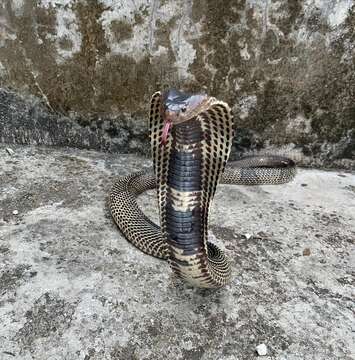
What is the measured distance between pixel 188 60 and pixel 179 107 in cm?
188

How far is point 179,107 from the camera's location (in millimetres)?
1641

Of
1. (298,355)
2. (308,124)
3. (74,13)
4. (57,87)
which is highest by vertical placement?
(74,13)

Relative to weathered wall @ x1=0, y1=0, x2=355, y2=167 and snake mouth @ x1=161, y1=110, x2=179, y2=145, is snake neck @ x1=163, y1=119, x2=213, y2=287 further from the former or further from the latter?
weathered wall @ x1=0, y1=0, x2=355, y2=167

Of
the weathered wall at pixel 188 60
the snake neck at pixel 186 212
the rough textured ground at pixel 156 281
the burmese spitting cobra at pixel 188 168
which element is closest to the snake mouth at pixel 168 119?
the burmese spitting cobra at pixel 188 168

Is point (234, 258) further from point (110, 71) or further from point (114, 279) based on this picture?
point (110, 71)

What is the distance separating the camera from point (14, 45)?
11.1 ft

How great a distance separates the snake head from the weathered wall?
183 cm

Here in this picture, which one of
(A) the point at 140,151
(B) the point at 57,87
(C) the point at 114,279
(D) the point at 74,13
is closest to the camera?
(C) the point at 114,279

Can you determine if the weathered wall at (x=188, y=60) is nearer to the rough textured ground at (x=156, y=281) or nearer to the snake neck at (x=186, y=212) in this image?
the rough textured ground at (x=156, y=281)

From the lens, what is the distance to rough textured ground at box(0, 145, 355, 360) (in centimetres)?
200

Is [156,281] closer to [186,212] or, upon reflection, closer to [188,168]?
[186,212]

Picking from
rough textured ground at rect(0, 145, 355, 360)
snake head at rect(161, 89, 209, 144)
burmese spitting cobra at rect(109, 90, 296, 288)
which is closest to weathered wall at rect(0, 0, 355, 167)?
rough textured ground at rect(0, 145, 355, 360)

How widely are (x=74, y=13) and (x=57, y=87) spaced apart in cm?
56

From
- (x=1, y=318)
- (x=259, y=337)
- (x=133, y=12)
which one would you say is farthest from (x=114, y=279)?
(x=133, y=12)
